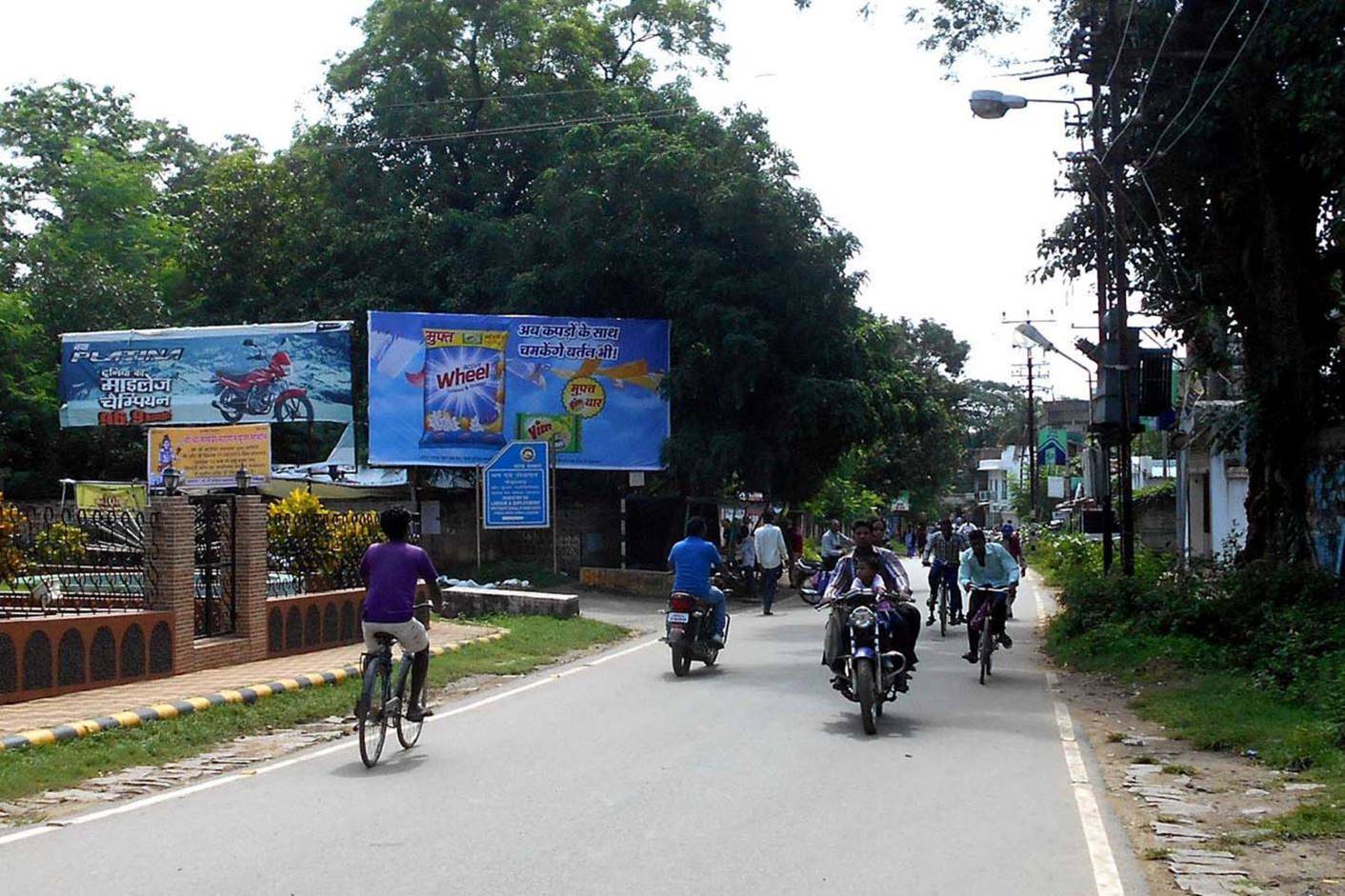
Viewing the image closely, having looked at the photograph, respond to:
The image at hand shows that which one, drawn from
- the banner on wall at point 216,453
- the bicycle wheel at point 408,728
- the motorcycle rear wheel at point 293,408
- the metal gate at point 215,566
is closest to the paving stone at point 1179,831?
the bicycle wheel at point 408,728

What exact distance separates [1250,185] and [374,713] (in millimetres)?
15076

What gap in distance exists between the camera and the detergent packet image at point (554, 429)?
31500 mm

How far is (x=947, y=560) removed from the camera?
69.7 feet

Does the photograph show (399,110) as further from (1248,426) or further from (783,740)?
(783,740)

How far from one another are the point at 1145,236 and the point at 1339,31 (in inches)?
284

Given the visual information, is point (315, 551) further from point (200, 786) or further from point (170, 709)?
point (200, 786)

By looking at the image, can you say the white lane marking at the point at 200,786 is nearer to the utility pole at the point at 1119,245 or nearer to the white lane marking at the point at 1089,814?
the white lane marking at the point at 1089,814

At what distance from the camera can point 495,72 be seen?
38750 mm

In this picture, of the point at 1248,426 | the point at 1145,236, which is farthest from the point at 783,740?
the point at 1145,236

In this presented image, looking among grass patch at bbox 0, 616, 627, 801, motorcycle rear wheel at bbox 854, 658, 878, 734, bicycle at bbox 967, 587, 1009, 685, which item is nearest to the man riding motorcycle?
motorcycle rear wheel at bbox 854, 658, 878, 734

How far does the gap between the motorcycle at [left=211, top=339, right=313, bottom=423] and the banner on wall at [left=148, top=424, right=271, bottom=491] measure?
3.76 m

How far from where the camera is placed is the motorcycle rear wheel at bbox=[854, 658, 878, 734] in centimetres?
1105

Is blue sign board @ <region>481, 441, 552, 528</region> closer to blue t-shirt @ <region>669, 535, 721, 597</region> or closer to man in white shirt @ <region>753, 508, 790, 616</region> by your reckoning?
man in white shirt @ <region>753, 508, 790, 616</region>

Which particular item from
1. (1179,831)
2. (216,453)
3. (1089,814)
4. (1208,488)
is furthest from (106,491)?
(1179,831)
